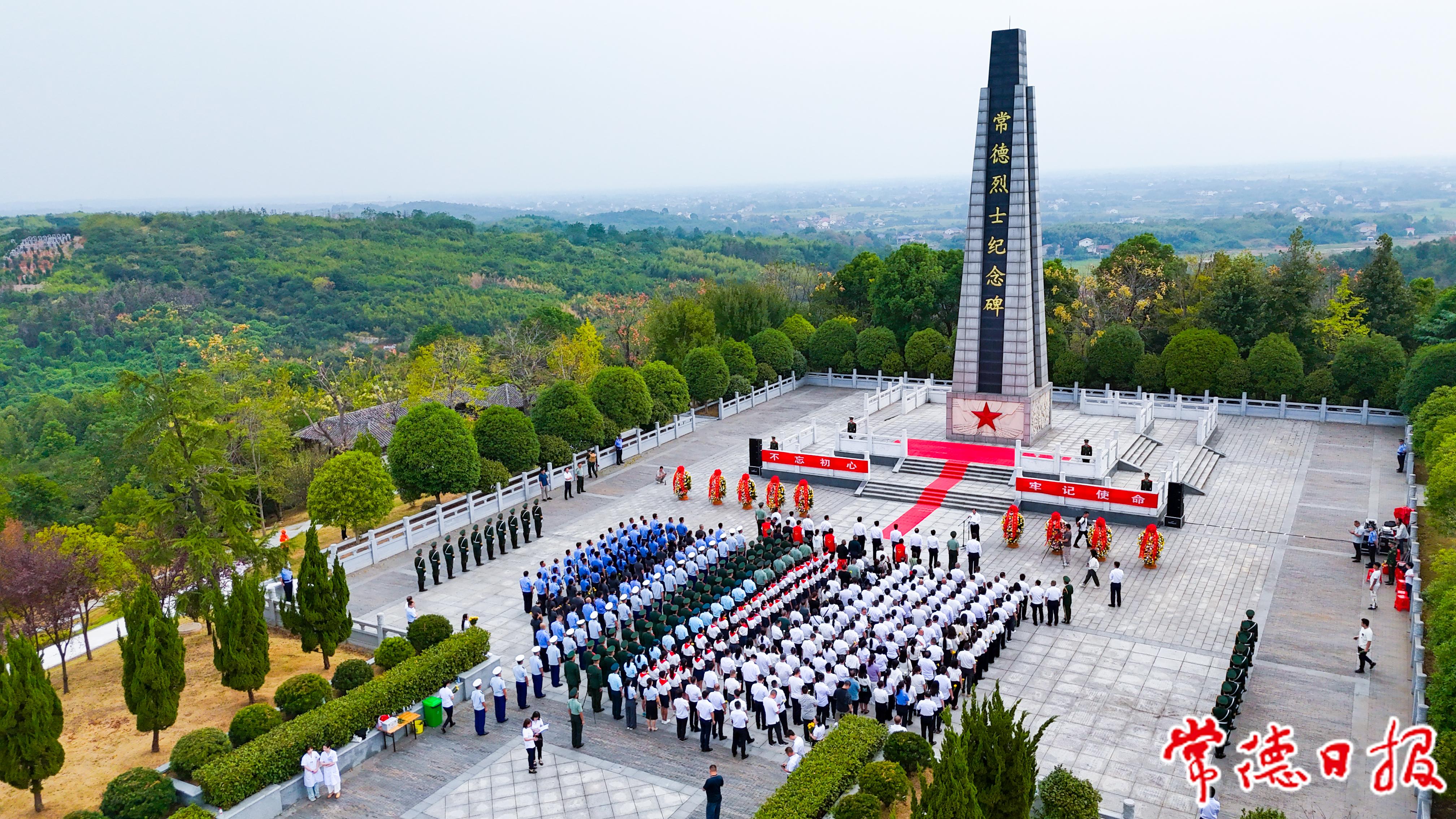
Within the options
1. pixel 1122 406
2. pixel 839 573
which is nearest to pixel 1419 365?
pixel 1122 406

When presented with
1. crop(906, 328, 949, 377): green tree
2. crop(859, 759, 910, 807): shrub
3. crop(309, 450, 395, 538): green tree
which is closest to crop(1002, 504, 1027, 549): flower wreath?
crop(859, 759, 910, 807): shrub

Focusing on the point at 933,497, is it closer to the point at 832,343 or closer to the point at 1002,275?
the point at 1002,275

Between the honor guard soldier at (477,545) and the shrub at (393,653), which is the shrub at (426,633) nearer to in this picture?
the shrub at (393,653)

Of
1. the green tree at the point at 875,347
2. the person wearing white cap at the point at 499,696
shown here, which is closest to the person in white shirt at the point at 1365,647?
the person wearing white cap at the point at 499,696

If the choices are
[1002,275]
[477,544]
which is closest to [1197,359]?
[1002,275]

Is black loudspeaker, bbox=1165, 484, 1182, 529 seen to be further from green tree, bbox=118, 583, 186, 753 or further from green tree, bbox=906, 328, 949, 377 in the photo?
green tree, bbox=118, 583, 186, 753

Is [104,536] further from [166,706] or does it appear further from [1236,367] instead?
[1236,367]
